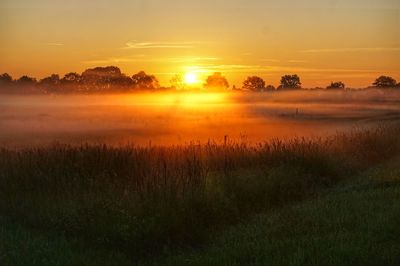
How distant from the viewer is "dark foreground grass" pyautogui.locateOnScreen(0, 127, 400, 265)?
32.7ft

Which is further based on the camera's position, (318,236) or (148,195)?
(148,195)

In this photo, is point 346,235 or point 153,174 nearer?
point 346,235

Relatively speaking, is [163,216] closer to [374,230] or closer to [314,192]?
[374,230]

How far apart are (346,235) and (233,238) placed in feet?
6.07

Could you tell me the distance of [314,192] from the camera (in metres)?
15.3

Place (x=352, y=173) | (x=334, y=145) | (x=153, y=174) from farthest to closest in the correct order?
(x=334, y=145), (x=352, y=173), (x=153, y=174)

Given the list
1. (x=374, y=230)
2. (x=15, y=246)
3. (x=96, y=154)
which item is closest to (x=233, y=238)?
(x=374, y=230)

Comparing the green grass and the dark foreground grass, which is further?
the dark foreground grass

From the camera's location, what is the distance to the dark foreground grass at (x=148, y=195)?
9.97 m

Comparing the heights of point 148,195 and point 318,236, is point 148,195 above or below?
above

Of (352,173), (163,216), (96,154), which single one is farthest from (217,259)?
(352,173)

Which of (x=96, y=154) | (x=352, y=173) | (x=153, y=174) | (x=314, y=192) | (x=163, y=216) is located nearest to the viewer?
(x=163, y=216)

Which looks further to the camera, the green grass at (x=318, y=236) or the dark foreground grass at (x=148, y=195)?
the dark foreground grass at (x=148, y=195)

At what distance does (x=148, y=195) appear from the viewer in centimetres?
1175
